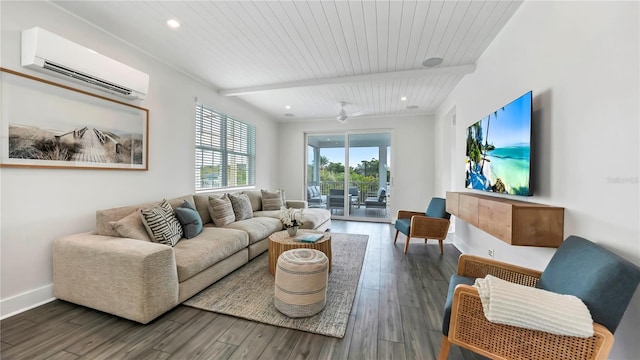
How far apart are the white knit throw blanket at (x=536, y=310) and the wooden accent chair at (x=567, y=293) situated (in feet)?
0.22

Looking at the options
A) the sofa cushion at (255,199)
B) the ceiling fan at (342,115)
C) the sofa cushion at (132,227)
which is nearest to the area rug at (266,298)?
the sofa cushion at (132,227)

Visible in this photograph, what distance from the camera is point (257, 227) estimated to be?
347 cm

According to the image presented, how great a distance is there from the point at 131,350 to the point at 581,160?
10.3ft

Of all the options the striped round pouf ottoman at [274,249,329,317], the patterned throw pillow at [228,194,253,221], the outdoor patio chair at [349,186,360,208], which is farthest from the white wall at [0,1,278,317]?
the outdoor patio chair at [349,186,360,208]

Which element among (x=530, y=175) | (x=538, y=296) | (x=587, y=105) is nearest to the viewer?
(x=538, y=296)

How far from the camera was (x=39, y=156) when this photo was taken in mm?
2131

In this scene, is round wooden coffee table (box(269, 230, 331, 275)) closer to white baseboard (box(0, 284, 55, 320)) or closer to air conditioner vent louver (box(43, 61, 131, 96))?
white baseboard (box(0, 284, 55, 320))

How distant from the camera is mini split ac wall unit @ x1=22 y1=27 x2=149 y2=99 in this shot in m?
2.00

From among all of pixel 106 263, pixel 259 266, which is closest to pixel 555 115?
pixel 259 266

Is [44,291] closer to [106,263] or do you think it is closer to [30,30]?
[106,263]

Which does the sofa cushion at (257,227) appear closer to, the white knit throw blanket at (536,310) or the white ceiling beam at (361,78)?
the white ceiling beam at (361,78)

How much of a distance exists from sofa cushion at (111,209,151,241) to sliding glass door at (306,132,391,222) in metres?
4.61

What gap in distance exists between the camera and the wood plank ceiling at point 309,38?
7.16ft

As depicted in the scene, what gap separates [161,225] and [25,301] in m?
1.12
